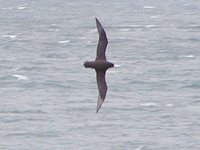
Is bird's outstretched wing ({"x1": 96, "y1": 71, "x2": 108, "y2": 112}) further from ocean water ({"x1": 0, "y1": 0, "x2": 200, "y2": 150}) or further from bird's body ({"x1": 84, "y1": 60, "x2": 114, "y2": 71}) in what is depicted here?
ocean water ({"x1": 0, "y1": 0, "x2": 200, "y2": 150})

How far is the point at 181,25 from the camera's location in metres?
198

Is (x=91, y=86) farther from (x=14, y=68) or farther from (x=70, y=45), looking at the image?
(x=70, y=45)

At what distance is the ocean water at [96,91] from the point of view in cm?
12400

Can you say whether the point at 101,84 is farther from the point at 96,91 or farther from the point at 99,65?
the point at 96,91

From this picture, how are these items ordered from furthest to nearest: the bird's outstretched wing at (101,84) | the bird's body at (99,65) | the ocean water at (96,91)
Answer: the ocean water at (96,91), the bird's outstretched wing at (101,84), the bird's body at (99,65)

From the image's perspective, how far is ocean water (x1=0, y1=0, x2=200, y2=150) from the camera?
124000mm

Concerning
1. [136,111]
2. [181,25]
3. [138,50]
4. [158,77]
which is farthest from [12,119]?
[181,25]

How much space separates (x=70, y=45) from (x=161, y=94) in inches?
1491

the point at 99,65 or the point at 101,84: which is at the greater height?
the point at 99,65

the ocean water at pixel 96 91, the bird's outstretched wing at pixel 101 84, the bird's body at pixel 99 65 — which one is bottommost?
the ocean water at pixel 96 91

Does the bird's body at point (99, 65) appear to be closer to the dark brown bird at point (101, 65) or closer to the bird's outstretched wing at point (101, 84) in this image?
the dark brown bird at point (101, 65)

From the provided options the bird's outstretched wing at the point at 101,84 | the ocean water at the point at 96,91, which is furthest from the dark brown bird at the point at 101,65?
the ocean water at the point at 96,91

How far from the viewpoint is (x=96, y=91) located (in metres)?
146

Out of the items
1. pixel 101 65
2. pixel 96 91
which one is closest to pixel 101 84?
pixel 101 65
